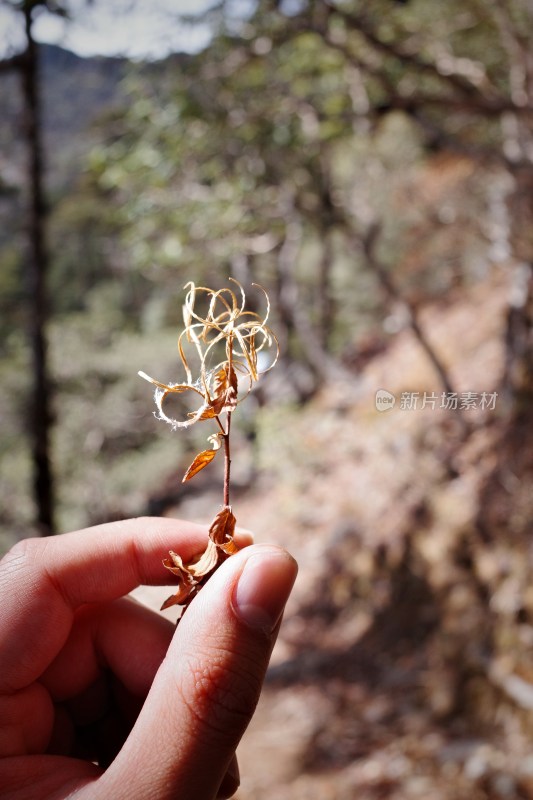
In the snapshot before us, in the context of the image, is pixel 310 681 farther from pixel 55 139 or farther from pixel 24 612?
pixel 55 139

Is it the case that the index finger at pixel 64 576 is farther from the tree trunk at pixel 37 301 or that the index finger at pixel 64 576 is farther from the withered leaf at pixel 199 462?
the tree trunk at pixel 37 301

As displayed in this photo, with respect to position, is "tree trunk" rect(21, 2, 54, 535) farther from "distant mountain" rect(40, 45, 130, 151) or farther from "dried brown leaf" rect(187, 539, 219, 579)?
"dried brown leaf" rect(187, 539, 219, 579)

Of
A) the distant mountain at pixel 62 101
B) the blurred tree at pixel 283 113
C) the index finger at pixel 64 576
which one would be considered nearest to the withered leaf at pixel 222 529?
Result: the index finger at pixel 64 576

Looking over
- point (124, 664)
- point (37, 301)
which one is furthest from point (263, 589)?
point (37, 301)

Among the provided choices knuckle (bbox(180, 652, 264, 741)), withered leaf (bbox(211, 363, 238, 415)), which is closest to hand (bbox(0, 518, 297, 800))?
knuckle (bbox(180, 652, 264, 741))

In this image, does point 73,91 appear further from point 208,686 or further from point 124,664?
point 208,686

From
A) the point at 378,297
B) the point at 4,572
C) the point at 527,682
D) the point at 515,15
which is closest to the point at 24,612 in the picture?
the point at 4,572

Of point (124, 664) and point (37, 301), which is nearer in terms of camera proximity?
point (124, 664)
